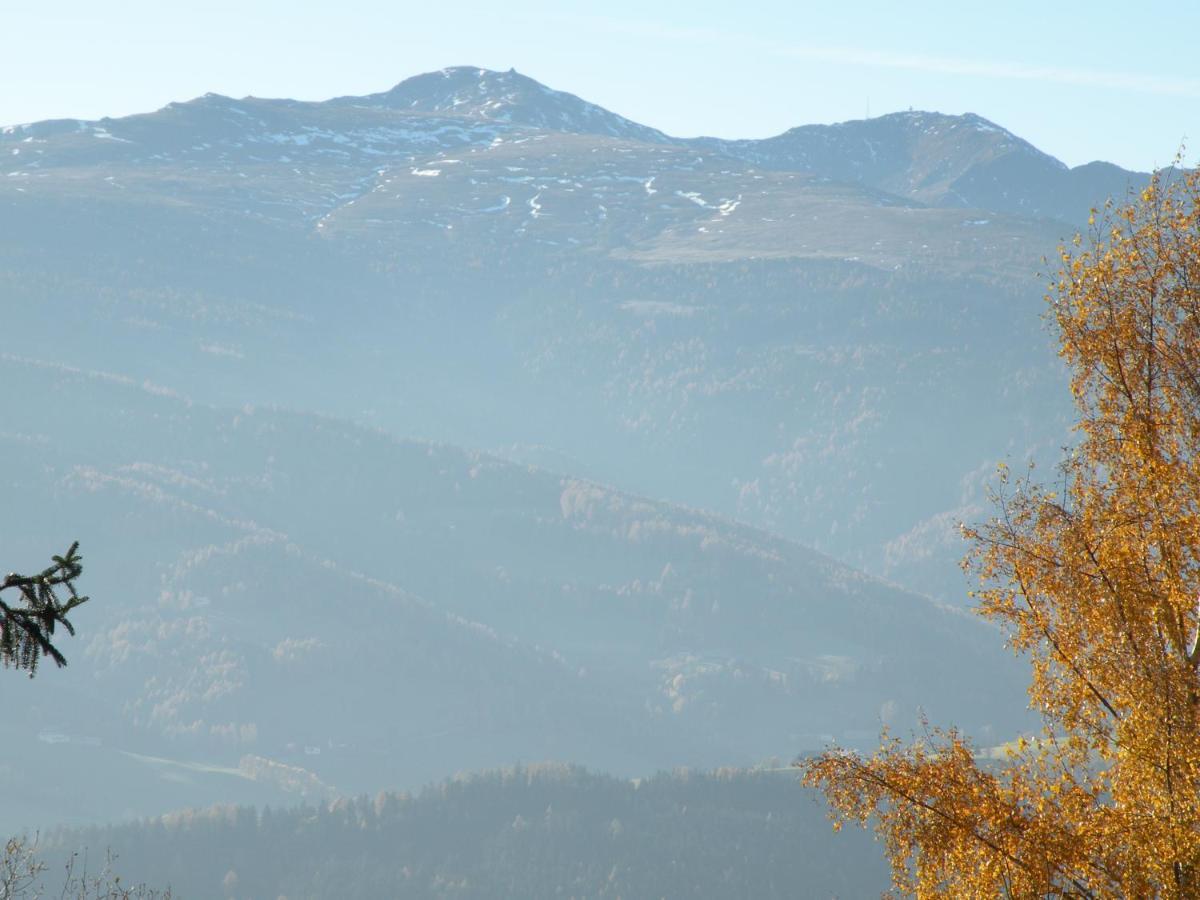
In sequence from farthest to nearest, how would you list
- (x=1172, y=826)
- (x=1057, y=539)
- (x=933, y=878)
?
(x=1057, y=539) < (x=933, y=878) < (x=1172, y=826)

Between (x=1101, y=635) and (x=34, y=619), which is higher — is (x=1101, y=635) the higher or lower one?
the lower one

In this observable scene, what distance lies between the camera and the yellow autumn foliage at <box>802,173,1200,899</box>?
2142 centimetres

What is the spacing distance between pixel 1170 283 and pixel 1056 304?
173 cm

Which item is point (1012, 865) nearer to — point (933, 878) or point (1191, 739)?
point (933, 878)

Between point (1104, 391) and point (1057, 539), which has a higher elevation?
point (1104, 391)

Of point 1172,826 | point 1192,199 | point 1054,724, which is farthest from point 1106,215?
point 1172,826

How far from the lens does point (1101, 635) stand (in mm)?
23344

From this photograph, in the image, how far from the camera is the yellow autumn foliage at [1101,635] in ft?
70.3

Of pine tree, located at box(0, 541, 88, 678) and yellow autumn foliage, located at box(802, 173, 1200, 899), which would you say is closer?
pine tree, located at box(0, 541, 88, 678)

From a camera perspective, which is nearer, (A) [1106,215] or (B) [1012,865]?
(B) [1012,865]

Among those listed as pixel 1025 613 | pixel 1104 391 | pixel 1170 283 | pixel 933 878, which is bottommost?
pixel 933 878

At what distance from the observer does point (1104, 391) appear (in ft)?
80.2

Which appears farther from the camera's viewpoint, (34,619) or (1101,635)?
(1101,635)

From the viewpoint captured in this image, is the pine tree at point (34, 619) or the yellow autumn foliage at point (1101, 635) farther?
the yellow autumn foliage at point (1101, 635)
